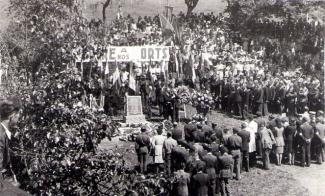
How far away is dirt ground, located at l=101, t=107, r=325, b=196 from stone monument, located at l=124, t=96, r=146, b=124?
248cm

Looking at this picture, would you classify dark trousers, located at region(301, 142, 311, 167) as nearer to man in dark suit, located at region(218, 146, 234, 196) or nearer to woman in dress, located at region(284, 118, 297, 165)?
woman in dress, located at region(284, 118, 297, 165)

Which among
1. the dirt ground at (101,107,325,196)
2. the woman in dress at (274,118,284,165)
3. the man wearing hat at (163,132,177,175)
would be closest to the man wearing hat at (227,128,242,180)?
the dirt ground at (101,107,325,196)

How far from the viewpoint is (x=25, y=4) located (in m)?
17.6

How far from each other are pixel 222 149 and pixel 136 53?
753cm

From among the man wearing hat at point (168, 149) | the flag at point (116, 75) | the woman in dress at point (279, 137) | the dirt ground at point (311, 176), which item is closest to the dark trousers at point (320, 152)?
the dirt ground at point (311, 176)

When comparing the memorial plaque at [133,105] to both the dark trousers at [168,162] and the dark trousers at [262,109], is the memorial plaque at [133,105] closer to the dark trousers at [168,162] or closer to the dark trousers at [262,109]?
the dark trousers at [262,109]

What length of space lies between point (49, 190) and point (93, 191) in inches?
23.7

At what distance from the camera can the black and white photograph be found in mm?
6484

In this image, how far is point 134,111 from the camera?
62.5ft

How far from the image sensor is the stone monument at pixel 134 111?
18844mm

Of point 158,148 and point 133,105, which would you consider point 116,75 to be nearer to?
point 133,105

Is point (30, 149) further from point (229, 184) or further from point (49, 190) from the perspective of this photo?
point (229, 184)

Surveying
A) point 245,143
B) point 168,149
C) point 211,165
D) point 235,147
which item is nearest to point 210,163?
point 211,165

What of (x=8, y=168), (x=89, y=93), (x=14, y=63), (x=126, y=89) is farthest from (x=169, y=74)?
(x=8, y=168)
